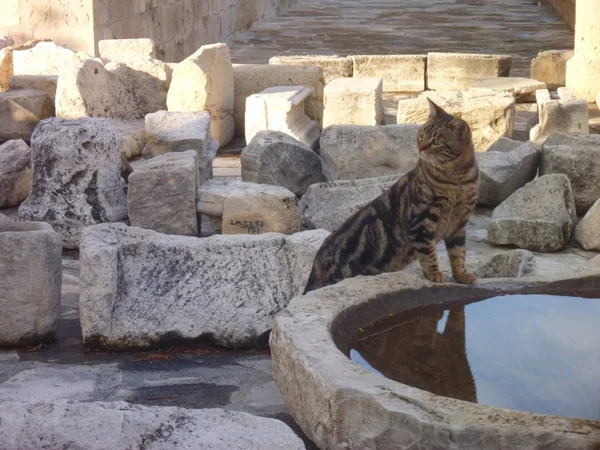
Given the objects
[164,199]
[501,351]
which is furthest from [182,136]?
[501,351]

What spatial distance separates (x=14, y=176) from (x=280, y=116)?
236 cm

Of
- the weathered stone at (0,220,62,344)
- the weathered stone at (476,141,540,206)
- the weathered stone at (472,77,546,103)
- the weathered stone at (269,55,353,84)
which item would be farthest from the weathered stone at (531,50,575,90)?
the weathered stone at (0,220,62,344)

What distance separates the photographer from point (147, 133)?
798 centimetres

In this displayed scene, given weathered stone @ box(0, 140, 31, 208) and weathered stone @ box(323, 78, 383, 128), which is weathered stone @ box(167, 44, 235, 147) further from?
weathered stone @ box(0, 140, 31, 208)

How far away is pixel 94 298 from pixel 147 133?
11.5ft

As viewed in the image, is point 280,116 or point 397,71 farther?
point 397,71

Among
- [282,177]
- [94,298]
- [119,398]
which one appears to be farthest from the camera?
[282,177]

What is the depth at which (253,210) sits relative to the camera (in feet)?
20.7

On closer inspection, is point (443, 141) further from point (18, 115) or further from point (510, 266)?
point (18, 115)

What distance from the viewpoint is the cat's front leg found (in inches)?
177

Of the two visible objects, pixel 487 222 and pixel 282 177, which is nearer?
pixel 487 222

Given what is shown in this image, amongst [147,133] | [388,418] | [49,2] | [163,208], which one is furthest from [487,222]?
[49,2]

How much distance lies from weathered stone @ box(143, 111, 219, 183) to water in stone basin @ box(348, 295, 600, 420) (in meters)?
3.45

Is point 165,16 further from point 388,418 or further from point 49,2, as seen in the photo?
point 388,418
